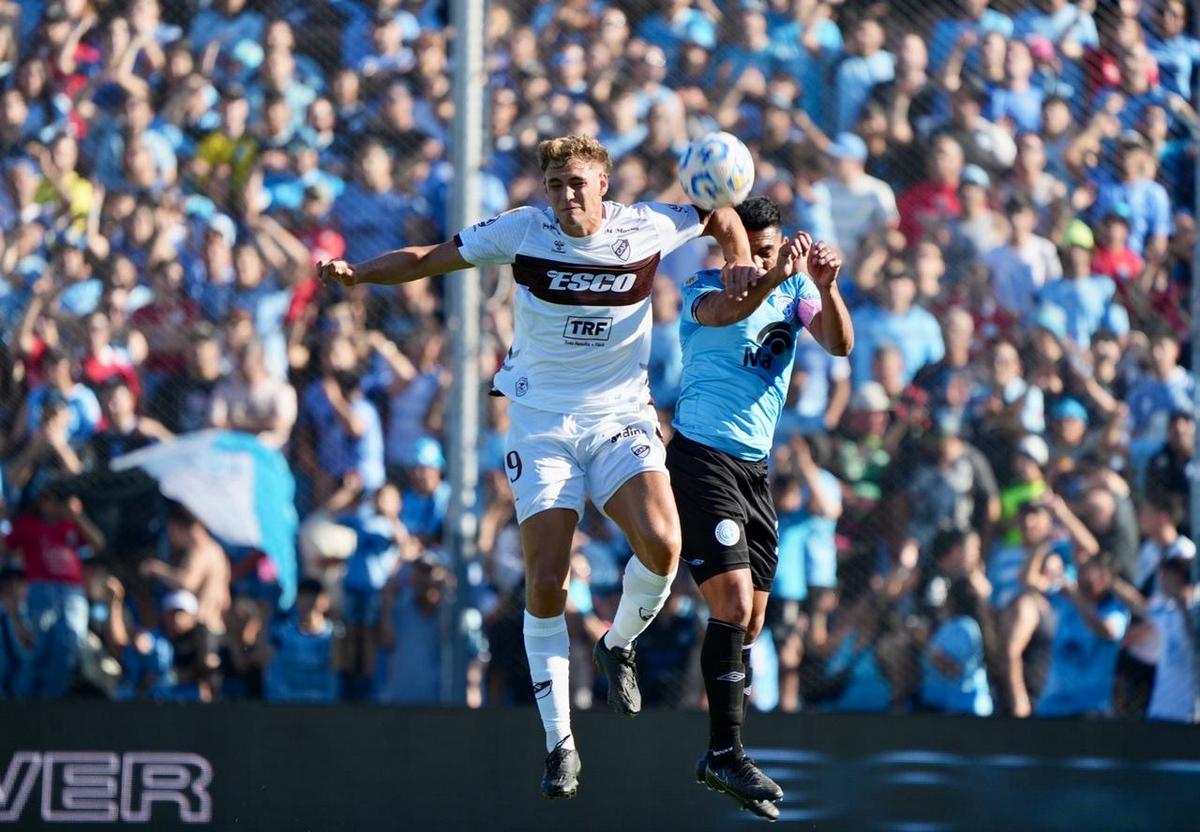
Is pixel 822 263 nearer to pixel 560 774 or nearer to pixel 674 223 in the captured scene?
pixel 674 223

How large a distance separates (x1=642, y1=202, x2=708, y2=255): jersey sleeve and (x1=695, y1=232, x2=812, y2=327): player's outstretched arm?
270 millimetres

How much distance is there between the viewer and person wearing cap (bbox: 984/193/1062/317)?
1073cm

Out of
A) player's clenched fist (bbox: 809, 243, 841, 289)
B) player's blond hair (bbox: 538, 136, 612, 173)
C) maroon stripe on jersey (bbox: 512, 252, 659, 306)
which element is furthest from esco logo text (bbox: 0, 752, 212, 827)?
player's clenched fist (bbox: 809, 243, 841, 289)

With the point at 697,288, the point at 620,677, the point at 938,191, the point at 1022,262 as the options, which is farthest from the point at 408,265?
the point at 1022,262

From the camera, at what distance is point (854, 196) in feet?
35.3

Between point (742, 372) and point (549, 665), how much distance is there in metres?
1.37

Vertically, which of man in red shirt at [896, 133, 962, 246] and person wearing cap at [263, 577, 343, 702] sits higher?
man in red shirt at [896, 133, 962, 246]

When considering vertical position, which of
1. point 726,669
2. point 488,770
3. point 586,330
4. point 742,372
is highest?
point 586,330

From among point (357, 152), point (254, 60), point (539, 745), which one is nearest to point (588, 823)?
point (539, 745)

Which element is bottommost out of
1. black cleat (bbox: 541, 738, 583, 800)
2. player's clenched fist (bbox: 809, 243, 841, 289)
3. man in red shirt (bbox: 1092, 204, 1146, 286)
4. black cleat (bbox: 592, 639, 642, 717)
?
black cleat (bbox: 541, 738, 583, 800)

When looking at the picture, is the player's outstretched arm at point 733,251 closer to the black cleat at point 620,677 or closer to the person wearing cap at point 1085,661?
the black cleat at point 620,677

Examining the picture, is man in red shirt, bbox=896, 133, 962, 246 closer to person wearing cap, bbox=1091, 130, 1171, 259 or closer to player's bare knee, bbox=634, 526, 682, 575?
person wearing cap, bbox=1091, 130, 1171, 259

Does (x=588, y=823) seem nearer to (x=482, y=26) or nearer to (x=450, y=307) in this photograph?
(x=450, y=307)

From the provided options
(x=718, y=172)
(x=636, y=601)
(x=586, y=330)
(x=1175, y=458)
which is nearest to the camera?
(x=718, y=172)
